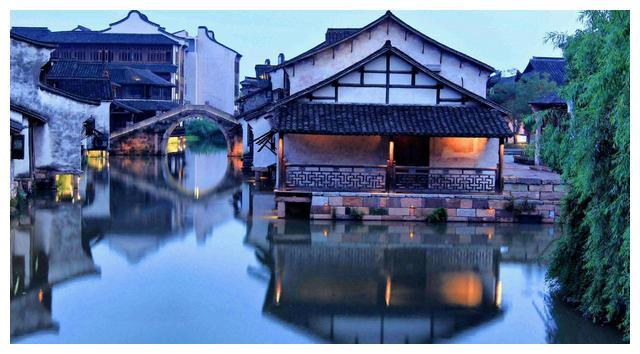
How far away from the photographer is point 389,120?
2514 centimetres

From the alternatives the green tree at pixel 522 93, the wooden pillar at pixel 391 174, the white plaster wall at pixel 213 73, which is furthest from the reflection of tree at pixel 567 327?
the white plaster wall at pixel 213 73

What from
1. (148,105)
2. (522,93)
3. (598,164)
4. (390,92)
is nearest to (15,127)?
(390,92)

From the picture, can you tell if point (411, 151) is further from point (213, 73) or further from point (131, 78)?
point (213, 73)

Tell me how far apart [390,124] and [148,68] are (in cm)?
5762

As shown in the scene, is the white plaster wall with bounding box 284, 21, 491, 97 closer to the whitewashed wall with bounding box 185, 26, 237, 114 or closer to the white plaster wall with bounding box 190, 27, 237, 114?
the white plaster wall with bounding box 190, 27, 237, 114

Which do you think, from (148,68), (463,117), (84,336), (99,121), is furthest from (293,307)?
(148,68)

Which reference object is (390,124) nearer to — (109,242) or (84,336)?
(109,242)

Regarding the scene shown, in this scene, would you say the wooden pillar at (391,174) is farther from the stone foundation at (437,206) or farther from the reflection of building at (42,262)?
the reflection of building at (42,262)

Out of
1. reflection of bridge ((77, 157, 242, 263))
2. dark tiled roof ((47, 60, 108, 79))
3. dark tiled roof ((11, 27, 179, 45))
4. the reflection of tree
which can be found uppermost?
dark tiled roof ((11, 27, 179, 45))

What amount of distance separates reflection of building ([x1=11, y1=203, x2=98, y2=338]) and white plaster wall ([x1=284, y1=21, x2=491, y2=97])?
39.6 ft

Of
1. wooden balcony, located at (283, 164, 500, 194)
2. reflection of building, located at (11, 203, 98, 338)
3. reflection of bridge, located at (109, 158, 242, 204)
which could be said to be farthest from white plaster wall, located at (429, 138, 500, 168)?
reflection of building, located at (11, 203, 98, 338)

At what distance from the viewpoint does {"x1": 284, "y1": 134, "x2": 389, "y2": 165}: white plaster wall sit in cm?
2692

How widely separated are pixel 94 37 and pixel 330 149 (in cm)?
5857

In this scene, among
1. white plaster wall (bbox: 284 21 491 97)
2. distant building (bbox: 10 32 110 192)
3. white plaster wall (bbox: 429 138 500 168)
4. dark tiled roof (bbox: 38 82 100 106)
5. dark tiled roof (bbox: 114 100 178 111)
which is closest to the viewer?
white plaster wall (bbox: 429 138 500 168)
